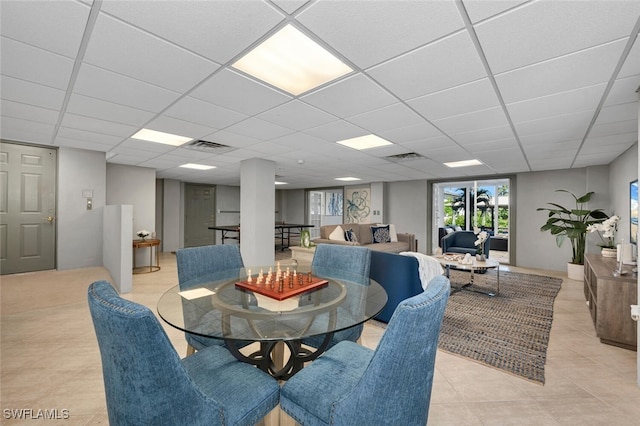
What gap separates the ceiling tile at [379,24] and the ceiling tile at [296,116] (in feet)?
3.21

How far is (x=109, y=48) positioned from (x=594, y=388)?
161 inches

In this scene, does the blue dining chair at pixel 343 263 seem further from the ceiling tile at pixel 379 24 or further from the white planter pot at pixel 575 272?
the white planter pot at pixel 575 272

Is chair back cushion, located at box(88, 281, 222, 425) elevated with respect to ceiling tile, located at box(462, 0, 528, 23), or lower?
lower

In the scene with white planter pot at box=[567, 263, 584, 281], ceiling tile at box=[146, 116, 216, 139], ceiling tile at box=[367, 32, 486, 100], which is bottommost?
white planter pot at box=[567, 263, 584, 281]

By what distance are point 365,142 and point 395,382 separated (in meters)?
3.47

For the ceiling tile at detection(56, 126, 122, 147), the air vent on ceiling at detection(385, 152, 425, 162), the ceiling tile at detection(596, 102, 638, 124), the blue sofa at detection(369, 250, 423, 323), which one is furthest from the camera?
the air vent on ceiling at detection(385, 152, 425, 162)

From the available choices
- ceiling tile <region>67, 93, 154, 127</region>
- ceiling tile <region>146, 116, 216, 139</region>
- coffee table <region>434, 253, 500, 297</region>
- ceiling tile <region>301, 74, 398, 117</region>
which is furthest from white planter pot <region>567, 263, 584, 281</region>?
ceiling tile <region>67, 93, 154, 127</region>

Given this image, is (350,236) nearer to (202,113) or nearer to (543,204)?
(202,113)

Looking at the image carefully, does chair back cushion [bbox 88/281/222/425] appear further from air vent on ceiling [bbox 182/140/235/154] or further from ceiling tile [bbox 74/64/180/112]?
air vent on ceiling [bbox 182/140/235/154]

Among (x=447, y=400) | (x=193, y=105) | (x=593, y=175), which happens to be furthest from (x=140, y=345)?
(x=593, y=175)

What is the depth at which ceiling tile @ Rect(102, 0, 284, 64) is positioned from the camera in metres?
1.35

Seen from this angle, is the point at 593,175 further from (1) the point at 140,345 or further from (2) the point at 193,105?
(1) the point at 140,345

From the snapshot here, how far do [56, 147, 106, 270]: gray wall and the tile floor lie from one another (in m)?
1.41

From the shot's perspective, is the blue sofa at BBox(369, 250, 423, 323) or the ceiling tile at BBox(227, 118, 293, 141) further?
the ceiling tile at BBox(227, 118, 293, 141)
